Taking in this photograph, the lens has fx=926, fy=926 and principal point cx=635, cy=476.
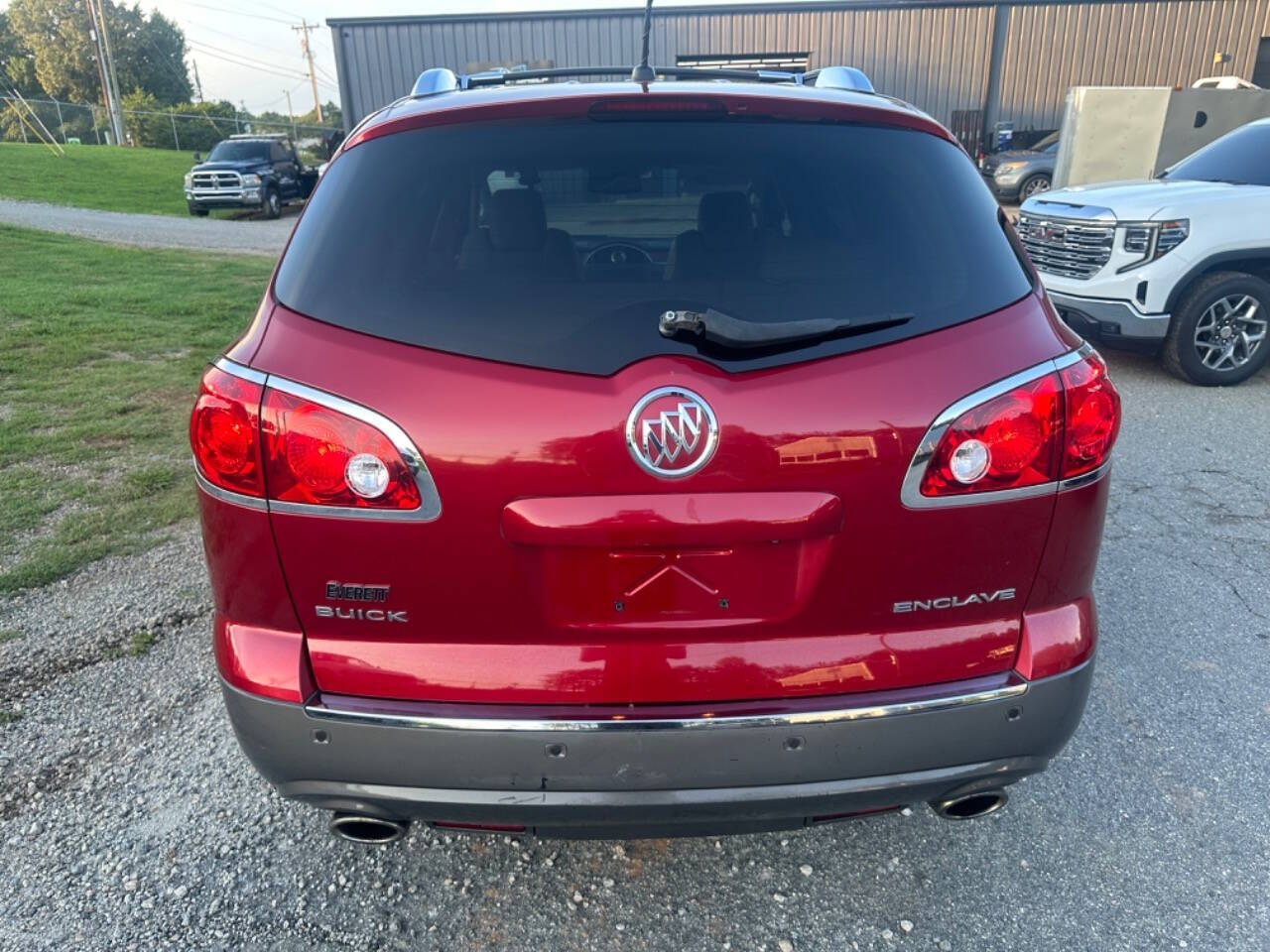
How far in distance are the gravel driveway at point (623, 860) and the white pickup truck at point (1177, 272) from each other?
4.20 m

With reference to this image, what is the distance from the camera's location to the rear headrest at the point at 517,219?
2111 mm

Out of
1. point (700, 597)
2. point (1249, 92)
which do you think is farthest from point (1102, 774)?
point (1249, 92)

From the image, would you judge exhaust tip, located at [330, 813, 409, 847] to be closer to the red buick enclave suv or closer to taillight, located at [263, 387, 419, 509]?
the red buick enclave suv

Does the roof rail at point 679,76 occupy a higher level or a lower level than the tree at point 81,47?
lower

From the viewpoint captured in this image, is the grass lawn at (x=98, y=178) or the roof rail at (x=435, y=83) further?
the grass lawn at (x=98, y=178)

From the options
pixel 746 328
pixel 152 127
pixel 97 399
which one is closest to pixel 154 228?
pixel 97 399

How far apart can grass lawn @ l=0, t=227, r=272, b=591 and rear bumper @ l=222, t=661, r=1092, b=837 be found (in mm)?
2804

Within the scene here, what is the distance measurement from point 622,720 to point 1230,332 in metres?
6.94

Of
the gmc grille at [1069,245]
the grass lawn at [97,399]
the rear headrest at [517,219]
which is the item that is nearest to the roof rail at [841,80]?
the rear headrest at [517,219]

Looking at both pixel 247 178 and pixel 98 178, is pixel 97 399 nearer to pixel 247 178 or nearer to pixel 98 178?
pixel 247 178

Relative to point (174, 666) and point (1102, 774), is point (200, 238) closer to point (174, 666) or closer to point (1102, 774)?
point (174, 666)

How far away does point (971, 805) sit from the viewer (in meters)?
2.06

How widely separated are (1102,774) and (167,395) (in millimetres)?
6122

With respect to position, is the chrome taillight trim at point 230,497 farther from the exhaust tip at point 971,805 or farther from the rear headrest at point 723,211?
the exhaust tip at point 971,805
